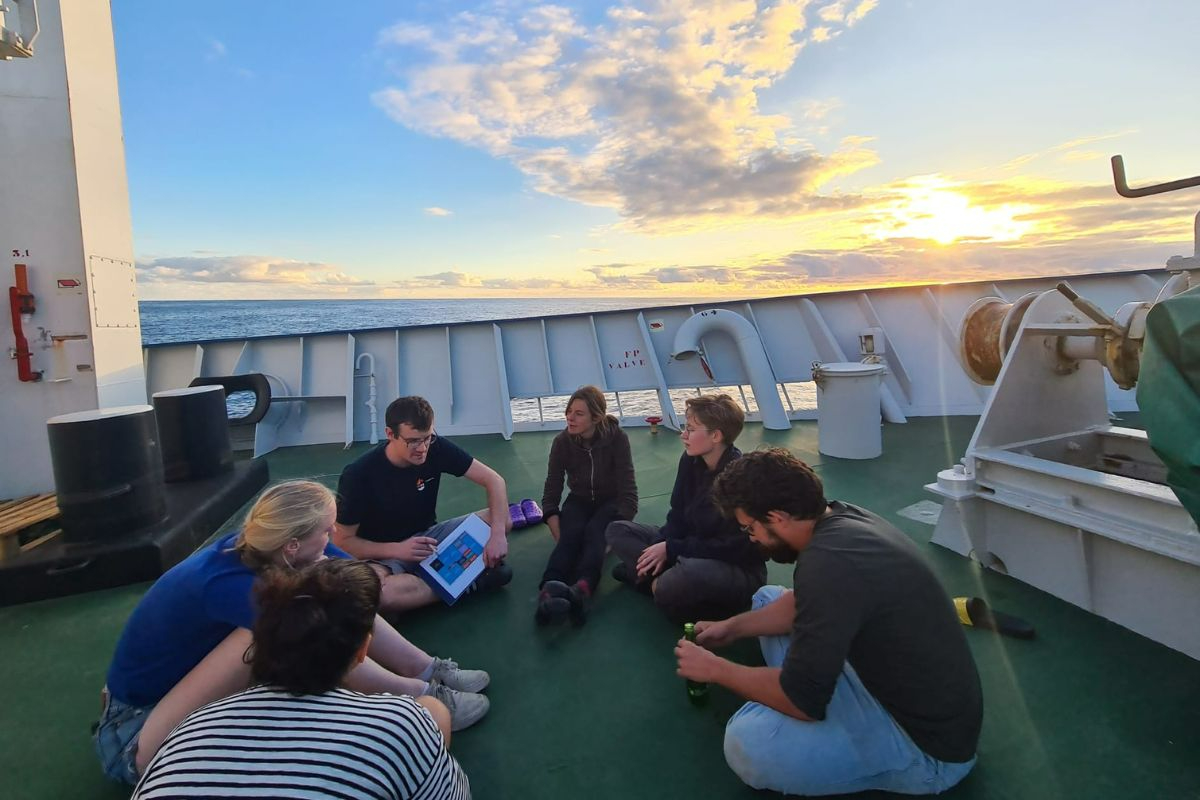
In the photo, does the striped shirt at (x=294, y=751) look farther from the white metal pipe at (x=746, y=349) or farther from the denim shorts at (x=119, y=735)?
the white metal pipe at (x=746, y=349)

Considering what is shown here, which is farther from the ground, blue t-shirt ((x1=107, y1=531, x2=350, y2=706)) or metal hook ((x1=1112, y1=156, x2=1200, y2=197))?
Result: metal hook ((x1=1112, y1=156, x2=1200, y2=197))

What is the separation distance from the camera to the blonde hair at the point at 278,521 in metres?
1.66

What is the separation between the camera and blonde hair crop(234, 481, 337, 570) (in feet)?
5.44

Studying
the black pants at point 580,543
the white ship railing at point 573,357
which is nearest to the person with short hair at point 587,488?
the black pants at point 580,543

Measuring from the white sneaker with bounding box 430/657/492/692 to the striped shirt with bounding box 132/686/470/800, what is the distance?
103 cm

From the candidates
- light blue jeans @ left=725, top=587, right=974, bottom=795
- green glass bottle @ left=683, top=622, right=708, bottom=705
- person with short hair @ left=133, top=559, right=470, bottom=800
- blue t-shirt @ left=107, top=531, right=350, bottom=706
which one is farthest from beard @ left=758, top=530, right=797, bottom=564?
blue t-shirt @ left=107, top=531, right=350, bottom=706

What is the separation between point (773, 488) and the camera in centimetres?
160

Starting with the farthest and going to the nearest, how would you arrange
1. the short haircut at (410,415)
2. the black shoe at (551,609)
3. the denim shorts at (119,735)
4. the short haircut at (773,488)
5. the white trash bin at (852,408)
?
the white trash bin at (852,408) → the short haircut at (410,415) → the black shoe at (551,609) → the denim shorts at (119,735) → the short haircut at (773,488)

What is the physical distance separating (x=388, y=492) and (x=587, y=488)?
1.02 metres

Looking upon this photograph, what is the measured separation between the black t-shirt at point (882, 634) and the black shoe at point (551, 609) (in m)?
1.33

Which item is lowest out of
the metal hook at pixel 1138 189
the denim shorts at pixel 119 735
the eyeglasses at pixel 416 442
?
the denim shorts at pixel 119 735

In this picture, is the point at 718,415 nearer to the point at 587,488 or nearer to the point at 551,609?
the point at 587,488

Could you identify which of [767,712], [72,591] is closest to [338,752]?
[767,712]

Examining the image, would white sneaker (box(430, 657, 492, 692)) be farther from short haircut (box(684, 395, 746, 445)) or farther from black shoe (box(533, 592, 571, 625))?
short haircut (box(684, 395, 746, 445))
